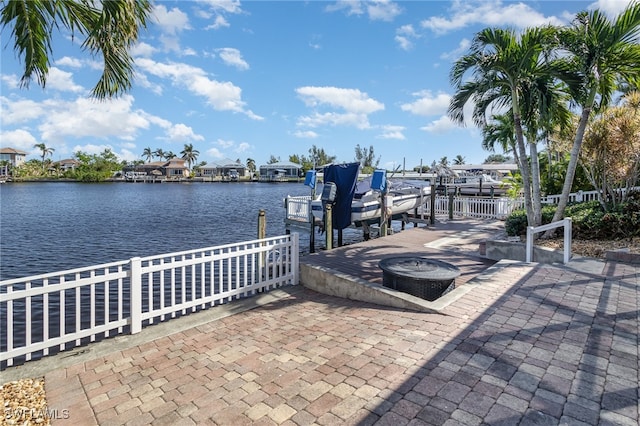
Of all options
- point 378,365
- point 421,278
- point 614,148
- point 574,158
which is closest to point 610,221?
point 574,158

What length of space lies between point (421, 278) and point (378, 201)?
8.68 meters

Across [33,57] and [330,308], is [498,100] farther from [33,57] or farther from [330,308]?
[33,57]

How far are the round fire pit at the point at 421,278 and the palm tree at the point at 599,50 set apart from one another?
5.25 metres

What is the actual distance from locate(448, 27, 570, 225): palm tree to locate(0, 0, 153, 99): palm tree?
708 cm

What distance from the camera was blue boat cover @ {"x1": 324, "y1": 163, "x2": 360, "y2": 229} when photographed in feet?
41.4

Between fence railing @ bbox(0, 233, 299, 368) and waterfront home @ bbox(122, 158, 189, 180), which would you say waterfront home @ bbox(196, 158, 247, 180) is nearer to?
waterfront home @ bbox(122, 158, 189, 180)

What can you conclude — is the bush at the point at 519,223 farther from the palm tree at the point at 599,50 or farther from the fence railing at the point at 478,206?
the fence railing at the point at 478,206

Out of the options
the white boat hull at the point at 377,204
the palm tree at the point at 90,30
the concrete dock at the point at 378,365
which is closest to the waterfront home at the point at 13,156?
the white boat hull at the point at 377,204

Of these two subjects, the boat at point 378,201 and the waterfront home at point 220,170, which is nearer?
the boat at point 378,201

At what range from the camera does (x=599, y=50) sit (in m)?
7.59

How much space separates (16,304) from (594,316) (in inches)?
456

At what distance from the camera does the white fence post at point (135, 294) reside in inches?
185

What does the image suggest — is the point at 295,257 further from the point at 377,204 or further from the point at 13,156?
the point at 13,156

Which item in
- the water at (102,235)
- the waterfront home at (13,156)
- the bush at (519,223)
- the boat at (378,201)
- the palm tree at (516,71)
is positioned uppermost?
the waterfront home at (13,156)
